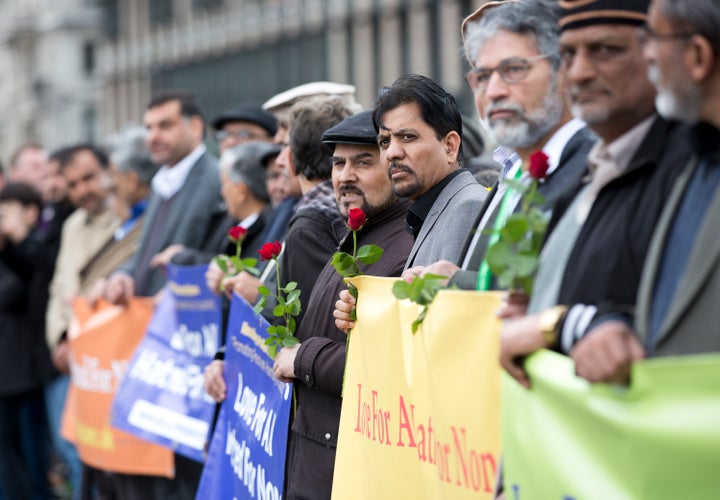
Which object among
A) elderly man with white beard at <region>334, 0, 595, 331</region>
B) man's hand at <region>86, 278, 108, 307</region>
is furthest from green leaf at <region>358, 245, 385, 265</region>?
man's hand at <region>86, 278, 108, 307</region>

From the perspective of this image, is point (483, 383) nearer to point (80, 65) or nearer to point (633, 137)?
point (633, 137)

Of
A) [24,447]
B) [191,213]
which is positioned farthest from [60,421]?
[191,213]

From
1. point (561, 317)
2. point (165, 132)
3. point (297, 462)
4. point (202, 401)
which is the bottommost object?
point (202, 401)

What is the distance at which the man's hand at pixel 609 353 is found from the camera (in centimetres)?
296

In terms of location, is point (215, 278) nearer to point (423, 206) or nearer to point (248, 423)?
point (248, 423)

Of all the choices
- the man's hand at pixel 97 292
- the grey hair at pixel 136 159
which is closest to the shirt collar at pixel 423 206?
the man's hand at pixel 97 292

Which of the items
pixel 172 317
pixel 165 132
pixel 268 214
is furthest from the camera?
pixel 165 132

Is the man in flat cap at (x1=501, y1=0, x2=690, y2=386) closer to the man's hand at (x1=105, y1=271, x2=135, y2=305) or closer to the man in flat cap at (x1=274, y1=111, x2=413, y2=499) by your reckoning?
the man in flat cap at (x1=274, y1=111, x2=413, y2=499)

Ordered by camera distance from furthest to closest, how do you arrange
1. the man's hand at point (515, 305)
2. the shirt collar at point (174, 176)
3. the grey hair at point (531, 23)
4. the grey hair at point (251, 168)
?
the shirt collar at point (174, 176), the grey hair at point (251, 168), the grey hair at point (531, 23), the man's hand at point (515, 305)

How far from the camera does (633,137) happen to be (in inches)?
136

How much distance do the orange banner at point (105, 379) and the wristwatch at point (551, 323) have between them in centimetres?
532

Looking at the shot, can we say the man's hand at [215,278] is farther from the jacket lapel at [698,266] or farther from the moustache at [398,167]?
the jacket lapel at [698,266]

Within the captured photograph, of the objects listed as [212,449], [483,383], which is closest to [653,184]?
[483,383]

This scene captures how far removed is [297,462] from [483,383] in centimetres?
179
